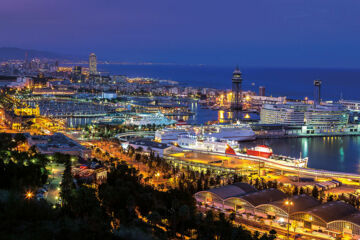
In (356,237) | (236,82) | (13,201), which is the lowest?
(356,237)

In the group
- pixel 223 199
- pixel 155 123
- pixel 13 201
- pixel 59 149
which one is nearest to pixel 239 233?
pixel 223 199

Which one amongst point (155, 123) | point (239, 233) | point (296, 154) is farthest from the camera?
point (155, 123)

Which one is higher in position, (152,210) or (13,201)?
(13,201)

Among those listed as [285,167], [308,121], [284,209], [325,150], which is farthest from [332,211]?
[308,121]

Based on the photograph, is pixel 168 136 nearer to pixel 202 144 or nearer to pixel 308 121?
pixel 202 144

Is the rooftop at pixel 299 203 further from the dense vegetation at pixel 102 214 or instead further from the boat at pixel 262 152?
the boat at pixel 262 152

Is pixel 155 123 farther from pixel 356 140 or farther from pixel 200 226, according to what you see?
pixel 200 226

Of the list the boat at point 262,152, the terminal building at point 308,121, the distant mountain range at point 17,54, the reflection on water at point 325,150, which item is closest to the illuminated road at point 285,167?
the boat at point 262,152
